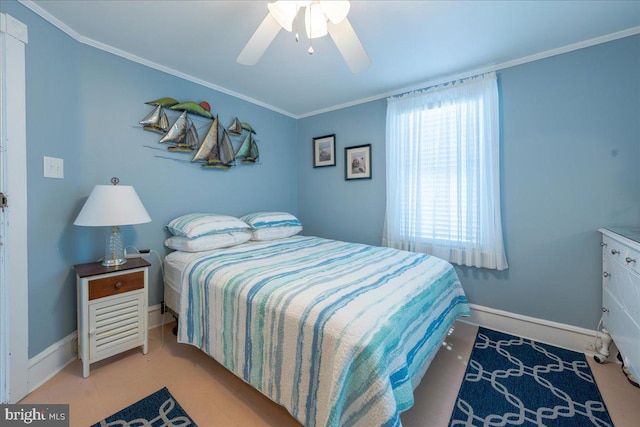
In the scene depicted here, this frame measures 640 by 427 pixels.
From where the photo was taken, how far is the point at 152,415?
1411 millimetres

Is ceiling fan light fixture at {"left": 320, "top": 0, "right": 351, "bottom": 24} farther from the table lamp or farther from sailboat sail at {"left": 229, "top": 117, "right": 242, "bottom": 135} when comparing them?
sailboat sail at {"left": 229, "top": 117, "right": 242, "bottom": 135}

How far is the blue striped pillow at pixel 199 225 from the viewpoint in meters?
2.22

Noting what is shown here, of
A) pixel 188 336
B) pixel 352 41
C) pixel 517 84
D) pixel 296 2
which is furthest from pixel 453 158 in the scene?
pixel 188 336

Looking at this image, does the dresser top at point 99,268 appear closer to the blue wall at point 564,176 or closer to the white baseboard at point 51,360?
the white baseboard at point 51,360

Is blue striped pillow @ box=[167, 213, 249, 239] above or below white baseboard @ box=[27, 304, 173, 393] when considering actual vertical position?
above

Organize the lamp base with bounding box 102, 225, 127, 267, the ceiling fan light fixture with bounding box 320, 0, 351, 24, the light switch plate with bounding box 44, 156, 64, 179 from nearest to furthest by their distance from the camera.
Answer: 1. the ceiling fan light fixture with bounding box 320, 0, 351, 24
2. the light switch plate with bounding box 44, 156, 64, 179
3. the lamp base with bounding box 102, 225, 127, 267

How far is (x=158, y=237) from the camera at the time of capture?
2404mm

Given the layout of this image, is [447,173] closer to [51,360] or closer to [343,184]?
[343,184]

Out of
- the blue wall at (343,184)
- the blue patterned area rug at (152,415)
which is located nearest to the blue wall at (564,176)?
the blue wall at (343,184)

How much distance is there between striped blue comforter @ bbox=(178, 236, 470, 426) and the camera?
102 centimetres

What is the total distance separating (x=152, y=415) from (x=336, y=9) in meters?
2.40

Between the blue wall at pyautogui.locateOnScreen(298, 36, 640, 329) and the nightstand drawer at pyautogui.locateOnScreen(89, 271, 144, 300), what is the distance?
9.39ft

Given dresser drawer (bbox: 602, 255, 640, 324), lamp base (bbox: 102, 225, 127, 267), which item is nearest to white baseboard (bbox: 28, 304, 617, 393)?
dresser drawer (bbox: 602, 255, 640, 324)

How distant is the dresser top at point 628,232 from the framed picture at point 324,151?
263 centimetres
